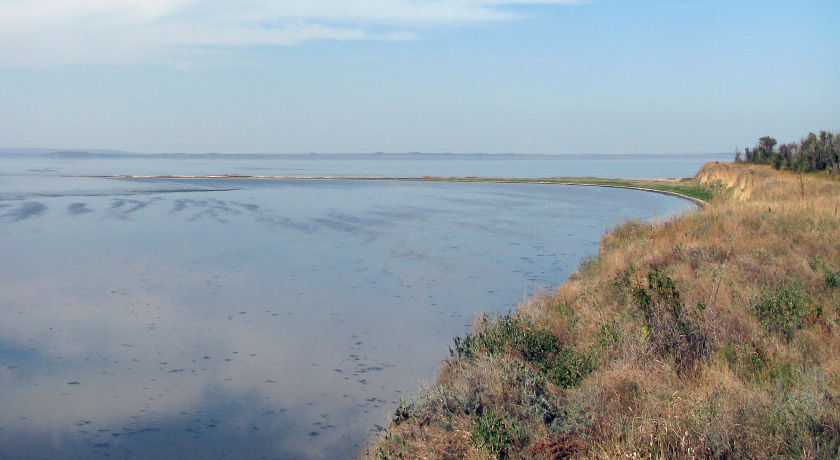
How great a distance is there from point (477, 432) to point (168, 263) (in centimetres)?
1546

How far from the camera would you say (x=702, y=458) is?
502 centimetres

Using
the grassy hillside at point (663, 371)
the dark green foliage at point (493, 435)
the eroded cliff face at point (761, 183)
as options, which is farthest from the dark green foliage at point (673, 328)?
the eroded cliff face at point (761, 183)

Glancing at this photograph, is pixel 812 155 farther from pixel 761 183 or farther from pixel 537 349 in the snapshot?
pixel 537 349

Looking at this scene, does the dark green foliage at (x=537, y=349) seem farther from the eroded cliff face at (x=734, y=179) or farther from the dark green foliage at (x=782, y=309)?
the eroded cliff face at (x=734, y=179)

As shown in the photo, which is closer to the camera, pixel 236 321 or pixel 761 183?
pixel 236 321

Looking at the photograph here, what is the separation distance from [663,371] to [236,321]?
28.0 feet

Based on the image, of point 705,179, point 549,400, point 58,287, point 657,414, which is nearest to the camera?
point 657,414

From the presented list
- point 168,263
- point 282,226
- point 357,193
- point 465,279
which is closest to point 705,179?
point 357,193

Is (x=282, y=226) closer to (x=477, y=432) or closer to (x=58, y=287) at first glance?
(x=58, y=287)

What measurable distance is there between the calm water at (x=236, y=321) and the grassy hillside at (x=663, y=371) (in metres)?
1.81

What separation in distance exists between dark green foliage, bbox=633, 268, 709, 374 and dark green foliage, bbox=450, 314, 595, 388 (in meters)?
0.84

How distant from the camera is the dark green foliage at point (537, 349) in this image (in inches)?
303

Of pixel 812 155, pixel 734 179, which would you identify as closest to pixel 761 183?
pixel 812 155

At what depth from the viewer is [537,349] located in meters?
8.54
